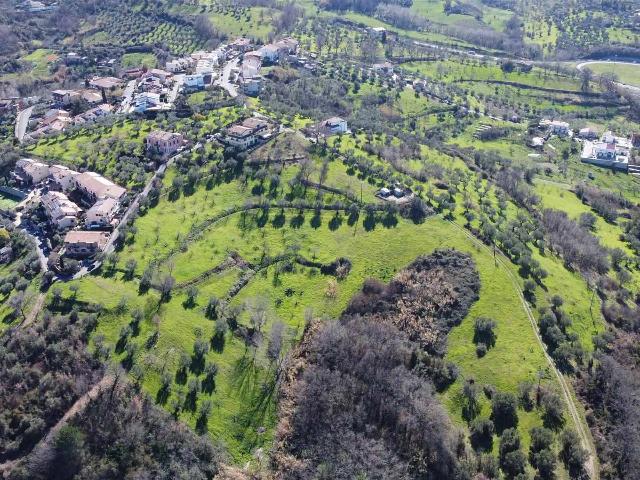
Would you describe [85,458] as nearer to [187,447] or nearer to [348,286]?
[187,447]

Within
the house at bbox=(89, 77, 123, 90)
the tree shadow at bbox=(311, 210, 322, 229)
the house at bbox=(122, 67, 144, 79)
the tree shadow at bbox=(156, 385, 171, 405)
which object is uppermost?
the house at bbox=(122, 67, 144, 79)

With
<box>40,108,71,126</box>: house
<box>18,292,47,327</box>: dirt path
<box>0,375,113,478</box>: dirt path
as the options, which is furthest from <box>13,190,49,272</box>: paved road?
<box>40,108,71,126</box>: house

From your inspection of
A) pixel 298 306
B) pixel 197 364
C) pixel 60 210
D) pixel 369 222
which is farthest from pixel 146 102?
pixel 197 364

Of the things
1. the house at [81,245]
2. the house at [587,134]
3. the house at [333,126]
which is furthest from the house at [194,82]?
the house at [587,134]

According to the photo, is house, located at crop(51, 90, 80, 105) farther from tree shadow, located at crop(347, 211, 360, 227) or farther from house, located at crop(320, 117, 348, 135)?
tree shadow, located at crop(347, 211, 360, 227)

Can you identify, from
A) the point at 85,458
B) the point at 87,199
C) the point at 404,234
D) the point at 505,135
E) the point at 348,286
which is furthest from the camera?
the point at 505,135

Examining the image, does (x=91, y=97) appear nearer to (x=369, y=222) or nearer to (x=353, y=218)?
(x=353, y=218)

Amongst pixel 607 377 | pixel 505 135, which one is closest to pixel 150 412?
pixel 607 377

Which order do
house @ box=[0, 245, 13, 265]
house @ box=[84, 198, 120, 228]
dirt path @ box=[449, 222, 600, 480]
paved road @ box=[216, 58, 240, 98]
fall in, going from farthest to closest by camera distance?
paved road @ box=[216, 58, 240, 98], house @ box=[84, 198, 120, 228], house @ box=[0, 245, 13, 265], dirt path @ box=[449, 222, 600, 480]
